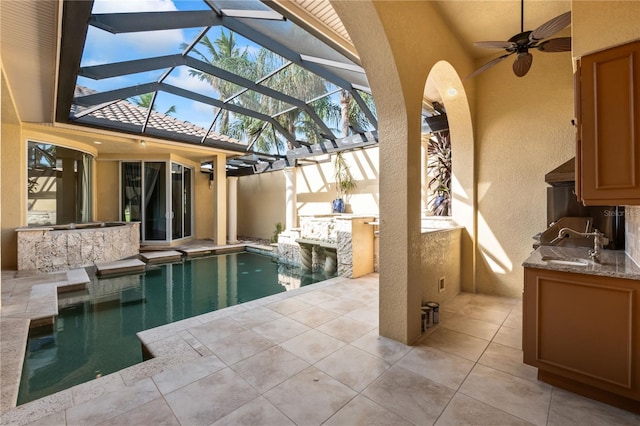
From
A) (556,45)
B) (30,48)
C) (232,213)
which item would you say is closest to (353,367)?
(556,45)

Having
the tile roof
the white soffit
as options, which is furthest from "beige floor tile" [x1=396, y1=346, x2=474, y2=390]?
the tile roof

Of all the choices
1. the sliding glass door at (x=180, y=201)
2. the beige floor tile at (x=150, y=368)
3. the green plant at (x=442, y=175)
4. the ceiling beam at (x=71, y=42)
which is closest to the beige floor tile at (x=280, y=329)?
the beige floor tile at (x=150, y=368)

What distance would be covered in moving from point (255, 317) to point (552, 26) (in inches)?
165

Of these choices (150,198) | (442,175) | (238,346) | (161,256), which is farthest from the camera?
(150,198)

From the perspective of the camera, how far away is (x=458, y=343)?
2926 millimetres

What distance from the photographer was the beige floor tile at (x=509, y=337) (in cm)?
289

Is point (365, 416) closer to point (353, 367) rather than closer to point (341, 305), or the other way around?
point (353, 367)

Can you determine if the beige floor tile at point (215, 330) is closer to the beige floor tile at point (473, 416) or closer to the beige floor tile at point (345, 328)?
the beige floor tile at point (345, 328)

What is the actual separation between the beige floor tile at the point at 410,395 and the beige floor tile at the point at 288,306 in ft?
5.64

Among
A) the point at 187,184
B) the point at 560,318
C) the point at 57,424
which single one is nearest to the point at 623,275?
the point at 560,318

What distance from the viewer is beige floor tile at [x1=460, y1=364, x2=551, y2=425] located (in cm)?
192

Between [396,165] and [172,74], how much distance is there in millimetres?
4951

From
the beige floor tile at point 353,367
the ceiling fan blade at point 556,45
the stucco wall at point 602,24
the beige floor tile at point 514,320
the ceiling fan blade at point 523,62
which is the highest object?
the ceiling fan blade at point 556,45

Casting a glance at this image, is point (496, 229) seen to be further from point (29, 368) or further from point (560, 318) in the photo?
point (29, 368)
